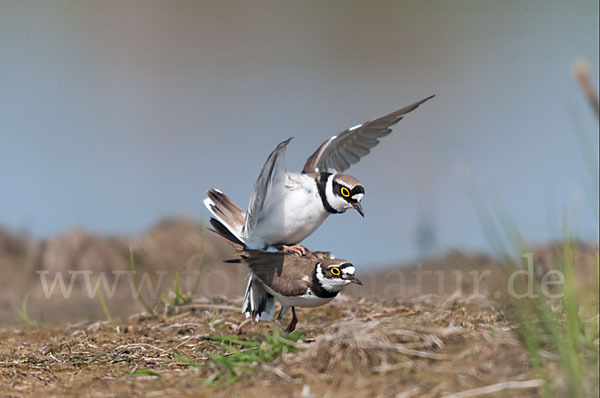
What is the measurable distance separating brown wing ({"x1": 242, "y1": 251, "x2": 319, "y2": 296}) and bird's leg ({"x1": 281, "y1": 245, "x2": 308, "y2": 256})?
10cm

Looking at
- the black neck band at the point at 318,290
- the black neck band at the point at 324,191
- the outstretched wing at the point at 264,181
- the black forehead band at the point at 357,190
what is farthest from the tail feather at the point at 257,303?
the black forehead band at the point at 357,190

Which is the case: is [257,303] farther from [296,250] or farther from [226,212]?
[226,212]

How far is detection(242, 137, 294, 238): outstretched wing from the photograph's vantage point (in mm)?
4605

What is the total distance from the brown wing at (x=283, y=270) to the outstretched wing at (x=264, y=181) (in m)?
0.25

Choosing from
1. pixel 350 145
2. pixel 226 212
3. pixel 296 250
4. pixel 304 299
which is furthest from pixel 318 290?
pixel 350 145

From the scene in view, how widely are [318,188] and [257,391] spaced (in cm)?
215

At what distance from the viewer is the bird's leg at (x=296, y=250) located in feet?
16.7

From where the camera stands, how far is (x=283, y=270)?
4879mm

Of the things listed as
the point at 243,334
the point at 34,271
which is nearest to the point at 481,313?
the point at 243,334

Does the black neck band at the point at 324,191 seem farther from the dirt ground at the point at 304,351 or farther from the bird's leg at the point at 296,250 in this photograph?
the dirt ground at the point at 304,351

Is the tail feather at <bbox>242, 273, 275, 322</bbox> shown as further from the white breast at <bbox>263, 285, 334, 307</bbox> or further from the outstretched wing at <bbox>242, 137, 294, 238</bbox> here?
the outstretched wing at <bbox>242, 137, 294, 238</bbox>

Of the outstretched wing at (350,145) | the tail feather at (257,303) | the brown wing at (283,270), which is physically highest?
the outstretched wing at (350,145)

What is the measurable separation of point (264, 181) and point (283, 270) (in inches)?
26.9

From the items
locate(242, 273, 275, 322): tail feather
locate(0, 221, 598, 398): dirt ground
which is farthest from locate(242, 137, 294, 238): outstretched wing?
locate(0, 221, 598, 398): dirt ground
